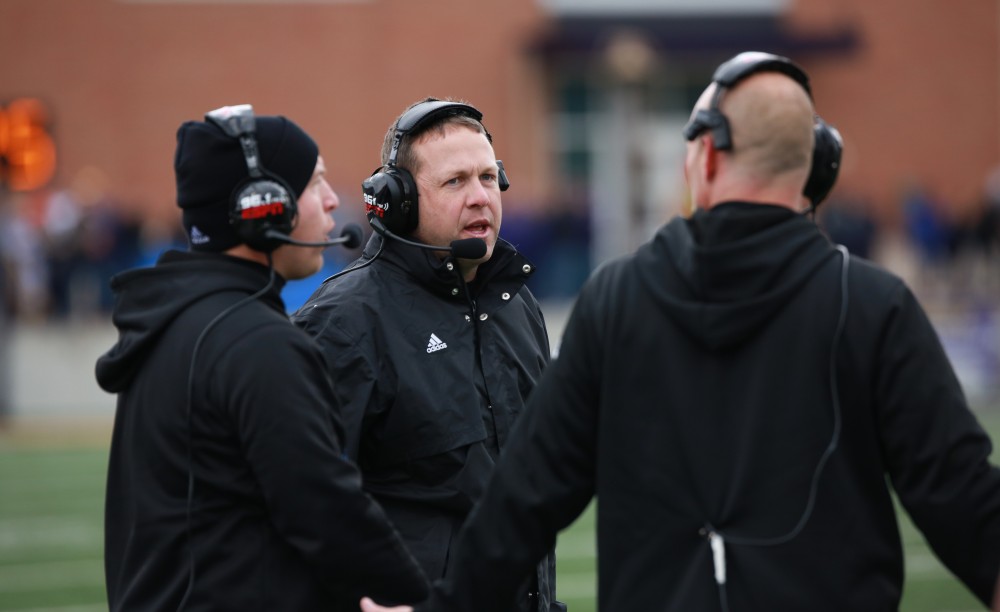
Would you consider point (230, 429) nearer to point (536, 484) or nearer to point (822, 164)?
point (536, 484)

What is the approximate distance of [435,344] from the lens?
13.6ft

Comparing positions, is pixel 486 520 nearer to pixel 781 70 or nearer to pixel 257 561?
pixel 257 561

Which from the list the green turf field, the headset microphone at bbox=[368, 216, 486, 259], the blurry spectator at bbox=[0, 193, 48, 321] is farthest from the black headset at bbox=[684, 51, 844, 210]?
the blurry spectator at bbox=[0, 193, 48, 321]

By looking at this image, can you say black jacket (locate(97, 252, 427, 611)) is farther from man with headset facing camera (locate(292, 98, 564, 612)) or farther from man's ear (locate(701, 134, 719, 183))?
man's ear (locate(701, 134, 719, 183))

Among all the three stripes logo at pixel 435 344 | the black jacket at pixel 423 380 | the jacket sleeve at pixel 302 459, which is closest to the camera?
the jacket sleeve at pixel 302 459

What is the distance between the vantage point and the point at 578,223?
24.3 m

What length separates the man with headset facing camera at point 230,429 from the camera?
3197mm

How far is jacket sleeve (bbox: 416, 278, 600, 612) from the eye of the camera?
3.19 metres

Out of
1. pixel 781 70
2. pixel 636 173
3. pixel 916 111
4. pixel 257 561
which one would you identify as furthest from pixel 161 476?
pixel 916 111

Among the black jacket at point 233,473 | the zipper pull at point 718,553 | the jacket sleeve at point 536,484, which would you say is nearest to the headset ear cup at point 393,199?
the black jacket at point 233,473

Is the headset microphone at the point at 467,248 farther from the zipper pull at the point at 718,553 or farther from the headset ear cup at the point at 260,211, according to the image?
the zipper pull at the point at 718,553

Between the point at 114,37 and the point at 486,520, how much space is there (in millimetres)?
29734

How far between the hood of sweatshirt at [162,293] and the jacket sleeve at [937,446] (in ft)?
4.77

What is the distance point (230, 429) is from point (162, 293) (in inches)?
15.9
